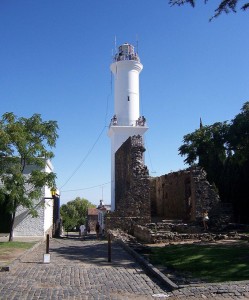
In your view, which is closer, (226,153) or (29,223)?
(29,223)

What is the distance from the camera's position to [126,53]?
123ft

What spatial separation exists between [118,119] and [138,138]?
1234 centimetres

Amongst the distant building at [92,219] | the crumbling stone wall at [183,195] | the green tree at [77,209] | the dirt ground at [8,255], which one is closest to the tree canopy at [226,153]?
the crumbling stone wall at [183,195]

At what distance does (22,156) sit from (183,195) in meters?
11.4

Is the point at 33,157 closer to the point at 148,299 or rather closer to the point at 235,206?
the point at 148,299

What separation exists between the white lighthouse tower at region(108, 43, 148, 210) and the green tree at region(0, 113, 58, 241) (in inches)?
617

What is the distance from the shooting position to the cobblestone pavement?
7199 mm

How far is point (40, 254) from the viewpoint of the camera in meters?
13.7

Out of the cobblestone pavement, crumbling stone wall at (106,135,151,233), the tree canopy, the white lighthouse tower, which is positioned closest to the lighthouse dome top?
the white lighthouse tower

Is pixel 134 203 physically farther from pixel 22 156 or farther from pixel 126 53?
pixel 126 53

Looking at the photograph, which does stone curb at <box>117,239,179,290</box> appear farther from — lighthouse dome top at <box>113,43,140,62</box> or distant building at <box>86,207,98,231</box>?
distant building at <box>86,207,98,231</box>

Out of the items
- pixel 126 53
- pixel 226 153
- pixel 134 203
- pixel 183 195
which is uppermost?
pixel 126 53

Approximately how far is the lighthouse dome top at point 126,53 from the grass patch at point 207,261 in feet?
84.4

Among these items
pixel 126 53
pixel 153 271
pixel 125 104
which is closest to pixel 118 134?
pixel 125 104
